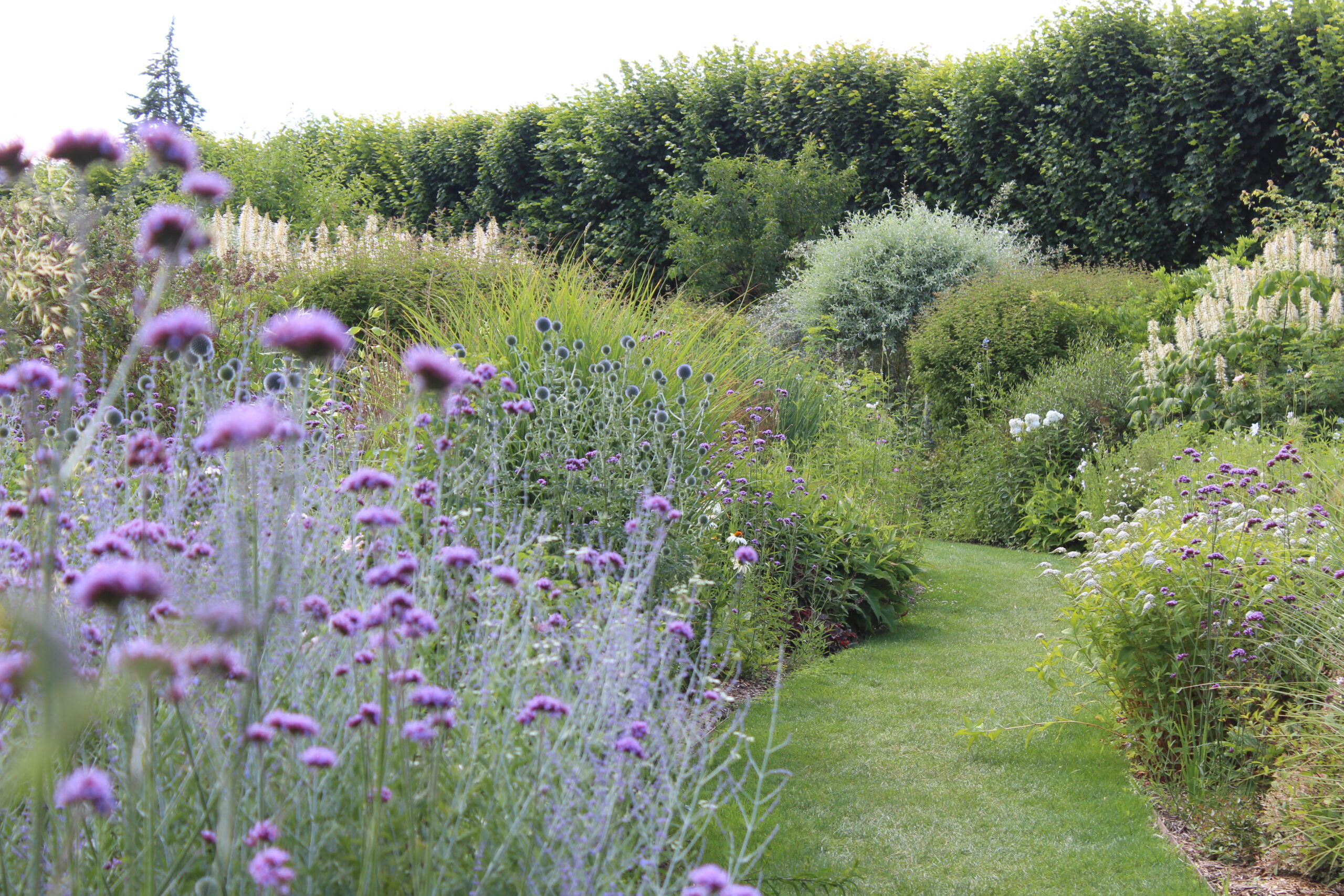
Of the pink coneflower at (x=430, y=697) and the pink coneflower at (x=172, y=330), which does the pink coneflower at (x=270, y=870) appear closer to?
the pink coneflower at (x=430, y=697)

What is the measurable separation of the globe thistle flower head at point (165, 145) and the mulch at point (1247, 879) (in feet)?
10.9

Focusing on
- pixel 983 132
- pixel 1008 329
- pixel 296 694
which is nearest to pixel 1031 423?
pixel 1008 329

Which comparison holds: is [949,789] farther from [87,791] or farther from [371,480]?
[87,791]

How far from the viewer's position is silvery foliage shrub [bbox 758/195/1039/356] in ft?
42.3

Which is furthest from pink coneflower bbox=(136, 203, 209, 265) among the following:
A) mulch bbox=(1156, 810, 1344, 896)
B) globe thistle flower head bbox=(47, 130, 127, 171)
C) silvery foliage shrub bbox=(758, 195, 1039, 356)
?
silvery foliage shrub bbox=(758, 195, 1039, 356)

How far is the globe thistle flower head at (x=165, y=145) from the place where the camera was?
1326 mm

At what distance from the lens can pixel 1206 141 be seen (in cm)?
1297

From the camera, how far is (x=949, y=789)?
3877 millimetres

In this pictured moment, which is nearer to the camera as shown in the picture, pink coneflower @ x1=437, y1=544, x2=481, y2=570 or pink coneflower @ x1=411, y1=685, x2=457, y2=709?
pink coneflower @ x1=411, y1=685, x2=457, y2=709

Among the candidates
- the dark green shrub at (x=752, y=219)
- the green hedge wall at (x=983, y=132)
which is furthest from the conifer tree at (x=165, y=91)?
the dark green shrub at (x=752, y=219)

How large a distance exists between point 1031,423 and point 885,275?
14.0ft

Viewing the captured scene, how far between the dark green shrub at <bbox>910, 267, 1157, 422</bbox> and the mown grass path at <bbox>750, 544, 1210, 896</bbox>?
5466mm

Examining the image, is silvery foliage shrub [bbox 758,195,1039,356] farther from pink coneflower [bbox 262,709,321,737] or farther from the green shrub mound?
pink coneflower [bbox 262,709,321,737]

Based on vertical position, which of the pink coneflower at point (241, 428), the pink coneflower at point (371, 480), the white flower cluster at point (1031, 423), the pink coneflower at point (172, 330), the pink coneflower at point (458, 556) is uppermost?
the pink coneflower at point (172, 330)
